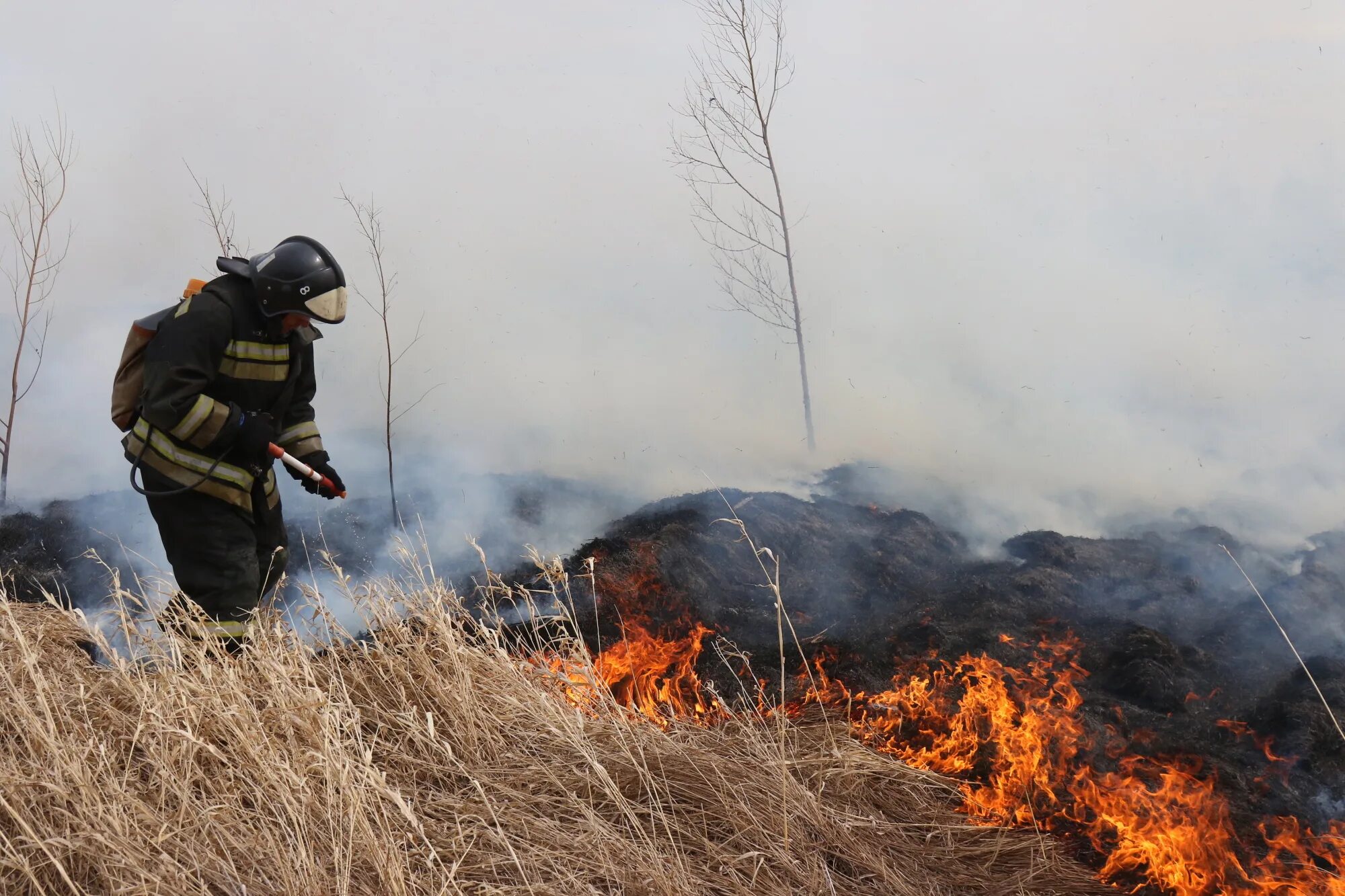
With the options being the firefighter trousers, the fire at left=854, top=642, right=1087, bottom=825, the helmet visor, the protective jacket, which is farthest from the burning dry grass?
the helmet visor

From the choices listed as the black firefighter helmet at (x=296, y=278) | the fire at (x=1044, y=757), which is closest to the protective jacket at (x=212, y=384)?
the black firefighter helmet at (x=296, y=278)

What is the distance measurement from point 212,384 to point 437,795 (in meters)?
2.22

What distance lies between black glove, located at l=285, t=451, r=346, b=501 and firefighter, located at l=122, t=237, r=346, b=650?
19mm

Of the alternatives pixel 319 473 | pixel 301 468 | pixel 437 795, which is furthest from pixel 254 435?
pixel 437 795

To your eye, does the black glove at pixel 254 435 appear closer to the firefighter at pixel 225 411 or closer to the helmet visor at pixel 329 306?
the firefighter at pixel 225 411

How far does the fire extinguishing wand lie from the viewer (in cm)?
445

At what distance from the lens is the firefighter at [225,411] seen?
4227 millimetres

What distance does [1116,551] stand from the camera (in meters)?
5.88

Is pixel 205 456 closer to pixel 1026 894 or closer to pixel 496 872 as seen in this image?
pixel 496 872

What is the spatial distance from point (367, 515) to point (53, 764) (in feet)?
18.5

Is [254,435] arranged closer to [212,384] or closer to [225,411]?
[225,411]

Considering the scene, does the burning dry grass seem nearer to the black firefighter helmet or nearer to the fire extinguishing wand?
the fire extinguishing wand

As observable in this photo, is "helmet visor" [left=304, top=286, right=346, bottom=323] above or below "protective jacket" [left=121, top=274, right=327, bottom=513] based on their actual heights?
above

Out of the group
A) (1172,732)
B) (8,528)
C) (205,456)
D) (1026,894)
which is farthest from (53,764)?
(8,528)
